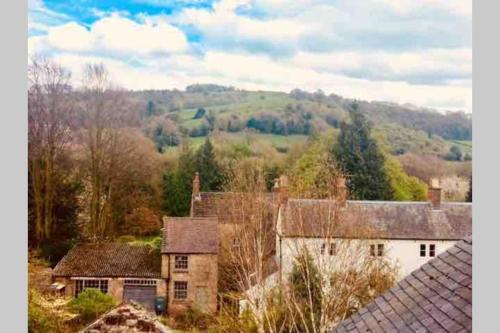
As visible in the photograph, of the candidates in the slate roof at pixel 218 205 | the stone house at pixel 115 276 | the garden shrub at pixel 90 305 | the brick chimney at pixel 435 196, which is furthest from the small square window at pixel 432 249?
the garden shrub at pixel 90 305

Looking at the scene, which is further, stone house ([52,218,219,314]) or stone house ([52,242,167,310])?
stone house ([52,242,167,310])

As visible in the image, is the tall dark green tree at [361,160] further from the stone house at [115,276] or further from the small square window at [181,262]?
the stone house at [115,276]

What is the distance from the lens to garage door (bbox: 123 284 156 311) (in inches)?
655

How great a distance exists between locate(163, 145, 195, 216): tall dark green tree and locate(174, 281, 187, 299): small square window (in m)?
6.68

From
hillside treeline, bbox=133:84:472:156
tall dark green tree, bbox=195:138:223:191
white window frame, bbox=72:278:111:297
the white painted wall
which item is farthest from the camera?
hillside treeline, bbox=133:84:472:156

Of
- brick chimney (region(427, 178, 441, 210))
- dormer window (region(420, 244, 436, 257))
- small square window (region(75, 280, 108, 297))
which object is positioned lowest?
small square window (region(75, 280, 108, 297))

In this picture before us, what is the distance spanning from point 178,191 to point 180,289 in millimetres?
7102

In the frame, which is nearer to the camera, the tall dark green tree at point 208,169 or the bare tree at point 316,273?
the bare tree at point 316,273

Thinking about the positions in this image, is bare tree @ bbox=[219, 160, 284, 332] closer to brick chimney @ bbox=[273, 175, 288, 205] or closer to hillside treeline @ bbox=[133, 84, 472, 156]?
brick chimney @ bbox=[273, 175, 288, 205]

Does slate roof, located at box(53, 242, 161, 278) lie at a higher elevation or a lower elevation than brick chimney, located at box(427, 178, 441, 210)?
lower

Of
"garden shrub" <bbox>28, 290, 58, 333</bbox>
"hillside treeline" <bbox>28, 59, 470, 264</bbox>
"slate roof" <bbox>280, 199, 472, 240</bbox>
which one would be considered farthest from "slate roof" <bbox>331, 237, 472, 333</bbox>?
"hillside treeline" <bbox>28, 59, 470, 264</bbox>

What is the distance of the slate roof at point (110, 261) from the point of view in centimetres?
1683

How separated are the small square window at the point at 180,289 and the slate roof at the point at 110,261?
2.22ft

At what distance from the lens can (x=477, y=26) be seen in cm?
141
